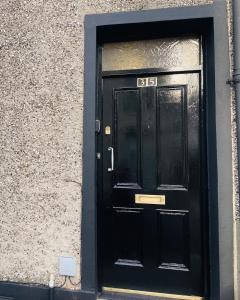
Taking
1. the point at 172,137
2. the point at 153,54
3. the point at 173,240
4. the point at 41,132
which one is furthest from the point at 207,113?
the point at 41,132

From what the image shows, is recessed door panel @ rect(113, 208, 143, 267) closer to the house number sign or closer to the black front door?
the black front door

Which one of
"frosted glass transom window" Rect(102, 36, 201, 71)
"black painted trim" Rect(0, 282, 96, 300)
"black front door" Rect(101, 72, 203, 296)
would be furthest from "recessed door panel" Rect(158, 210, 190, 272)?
"frosted glass transom window" Rect(102, 36, 201, 71)

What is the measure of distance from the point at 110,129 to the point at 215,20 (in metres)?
1.48

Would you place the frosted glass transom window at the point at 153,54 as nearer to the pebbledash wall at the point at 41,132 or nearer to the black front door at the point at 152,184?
the black front door at the point at 152,184

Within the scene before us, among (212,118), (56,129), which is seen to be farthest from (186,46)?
(56,129)

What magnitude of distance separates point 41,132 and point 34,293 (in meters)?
1.66

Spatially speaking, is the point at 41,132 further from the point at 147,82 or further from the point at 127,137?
the point at 147,82

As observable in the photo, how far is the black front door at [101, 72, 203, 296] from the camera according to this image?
304 cm

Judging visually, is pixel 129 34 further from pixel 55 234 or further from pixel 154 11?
pixel 55 234

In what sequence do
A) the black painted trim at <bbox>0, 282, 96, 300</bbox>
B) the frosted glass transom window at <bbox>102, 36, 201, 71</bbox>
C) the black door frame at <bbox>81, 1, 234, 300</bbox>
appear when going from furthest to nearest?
the frosted glass transom window at <bbox>102, 36, 201, 71</bbox> → the black painted trim at <bbox>0, 282, 96, 300</bbox> → the black door frame at <bbox>81, 1, 234, 300</bbox>

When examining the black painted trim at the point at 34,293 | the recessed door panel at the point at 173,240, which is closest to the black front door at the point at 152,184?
the recessed door panel at the point at 173,240

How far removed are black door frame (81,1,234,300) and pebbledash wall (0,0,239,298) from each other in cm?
10

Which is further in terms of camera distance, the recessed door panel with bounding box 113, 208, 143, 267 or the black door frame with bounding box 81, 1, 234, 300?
the recessed door panel with bounding box 113, 208, 143, 267

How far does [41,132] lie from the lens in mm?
3186
